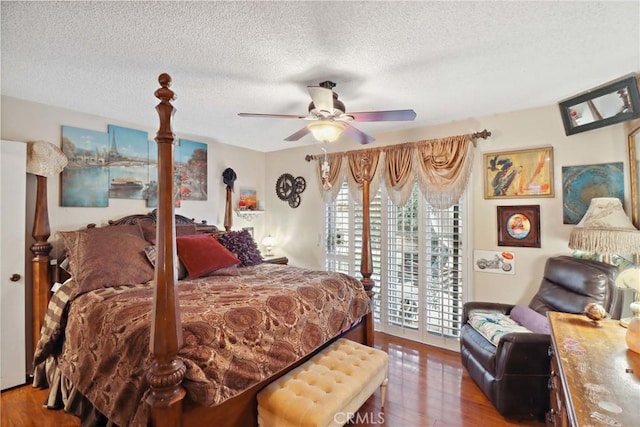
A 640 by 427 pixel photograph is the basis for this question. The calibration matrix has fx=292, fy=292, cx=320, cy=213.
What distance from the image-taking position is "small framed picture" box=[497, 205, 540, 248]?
9.14ft

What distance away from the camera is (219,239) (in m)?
3.26

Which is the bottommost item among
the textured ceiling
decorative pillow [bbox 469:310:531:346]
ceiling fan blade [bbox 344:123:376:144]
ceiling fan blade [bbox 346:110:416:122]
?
decorative pillow [bbox 469:310:531:346]

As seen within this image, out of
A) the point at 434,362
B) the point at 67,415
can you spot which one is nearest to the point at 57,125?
the point at 67,415

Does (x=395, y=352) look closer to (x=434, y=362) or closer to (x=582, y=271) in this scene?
(x=434, y=362)

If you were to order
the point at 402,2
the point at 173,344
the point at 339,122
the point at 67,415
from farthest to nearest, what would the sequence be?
the point at 339,122 < the point at 67,415 < the point at 402,2 < the point at 173,344

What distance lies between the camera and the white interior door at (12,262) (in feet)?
7.67

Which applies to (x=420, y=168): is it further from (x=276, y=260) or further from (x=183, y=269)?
(x=183, y=269)

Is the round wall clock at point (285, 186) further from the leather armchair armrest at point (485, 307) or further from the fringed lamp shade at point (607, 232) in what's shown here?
the fringed lamp shade at point (607, 232)

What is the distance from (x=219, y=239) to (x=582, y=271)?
3325 millimetres

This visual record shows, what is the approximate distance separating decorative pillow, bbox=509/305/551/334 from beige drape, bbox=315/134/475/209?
3.86ft

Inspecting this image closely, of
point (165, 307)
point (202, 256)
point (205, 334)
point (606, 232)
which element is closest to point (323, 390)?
point (205, 334)

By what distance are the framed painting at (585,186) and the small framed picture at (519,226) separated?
0.23 m

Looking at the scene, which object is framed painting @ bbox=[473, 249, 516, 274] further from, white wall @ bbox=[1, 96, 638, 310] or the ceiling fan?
the ceiling fan

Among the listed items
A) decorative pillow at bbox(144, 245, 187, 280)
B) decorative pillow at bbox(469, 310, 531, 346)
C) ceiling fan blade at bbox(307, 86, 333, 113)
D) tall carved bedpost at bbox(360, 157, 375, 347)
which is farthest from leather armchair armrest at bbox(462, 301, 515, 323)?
decorative pillow at bbox(144, 245, 187, 280)
